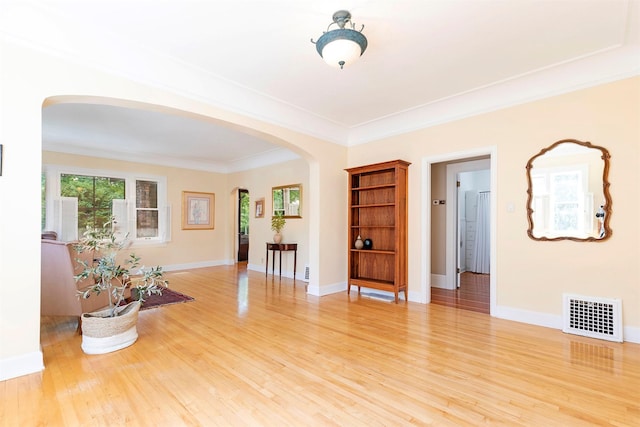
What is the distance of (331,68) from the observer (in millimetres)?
3160

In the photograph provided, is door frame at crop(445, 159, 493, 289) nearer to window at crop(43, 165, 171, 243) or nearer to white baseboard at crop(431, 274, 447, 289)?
white baseboard at crop(431, 274, 447, 289)

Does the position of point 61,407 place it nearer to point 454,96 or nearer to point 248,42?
point 248,42

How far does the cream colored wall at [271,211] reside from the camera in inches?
242

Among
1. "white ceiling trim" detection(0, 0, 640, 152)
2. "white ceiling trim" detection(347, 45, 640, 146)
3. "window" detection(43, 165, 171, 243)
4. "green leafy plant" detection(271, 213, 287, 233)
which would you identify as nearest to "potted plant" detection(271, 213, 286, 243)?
"green leafy plant" detection(271, 213, 287, 233)

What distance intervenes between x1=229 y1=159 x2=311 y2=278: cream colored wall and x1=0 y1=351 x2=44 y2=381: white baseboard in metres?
4.19

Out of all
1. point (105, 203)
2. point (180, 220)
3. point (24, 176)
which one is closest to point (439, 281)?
Answer: point (24, 176)

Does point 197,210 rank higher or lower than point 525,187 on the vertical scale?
lower

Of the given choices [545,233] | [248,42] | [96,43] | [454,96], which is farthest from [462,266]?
[96,43]

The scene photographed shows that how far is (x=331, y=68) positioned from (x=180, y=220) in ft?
18.6

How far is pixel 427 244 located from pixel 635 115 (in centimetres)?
249

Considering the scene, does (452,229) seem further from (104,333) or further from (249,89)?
(104,333)

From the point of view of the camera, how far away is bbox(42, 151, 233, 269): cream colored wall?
634 cm

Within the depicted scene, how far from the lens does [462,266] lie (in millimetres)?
6980

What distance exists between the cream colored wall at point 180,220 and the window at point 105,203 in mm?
151
